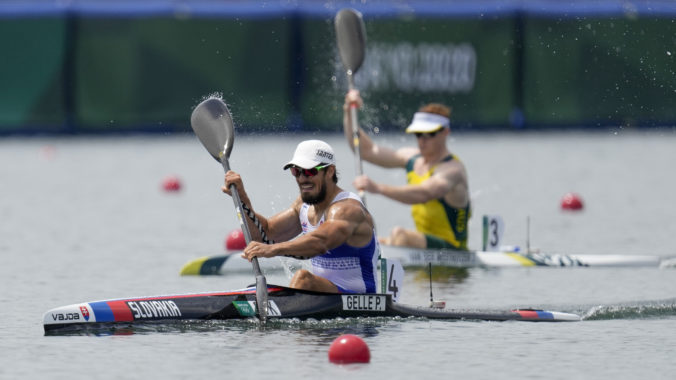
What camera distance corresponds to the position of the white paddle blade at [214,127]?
38.4ft

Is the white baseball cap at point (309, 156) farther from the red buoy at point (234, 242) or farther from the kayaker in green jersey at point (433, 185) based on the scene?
the red buoy at point (234, 242)

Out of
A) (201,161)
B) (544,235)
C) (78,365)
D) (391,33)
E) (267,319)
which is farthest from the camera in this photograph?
(391,33)

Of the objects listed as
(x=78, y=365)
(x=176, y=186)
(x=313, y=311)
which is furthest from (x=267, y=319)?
(x=176, y=186)

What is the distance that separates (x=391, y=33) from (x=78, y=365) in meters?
21.9

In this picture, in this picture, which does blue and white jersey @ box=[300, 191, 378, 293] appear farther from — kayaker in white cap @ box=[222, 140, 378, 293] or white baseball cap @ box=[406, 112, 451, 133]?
white baseball cap @ box=[406, 112, 451, 133]

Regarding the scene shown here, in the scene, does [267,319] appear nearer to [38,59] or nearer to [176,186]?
[176,186]

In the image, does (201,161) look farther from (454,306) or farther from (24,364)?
(24,364)

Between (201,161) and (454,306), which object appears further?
(201,161)

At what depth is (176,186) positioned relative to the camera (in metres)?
22.5

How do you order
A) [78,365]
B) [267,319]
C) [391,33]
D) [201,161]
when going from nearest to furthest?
[78,365]
[267,319]
[201,161]
[391,33]

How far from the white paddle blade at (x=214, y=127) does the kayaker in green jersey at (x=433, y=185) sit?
9.12 ft

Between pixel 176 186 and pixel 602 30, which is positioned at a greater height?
Result: pixel 602 30

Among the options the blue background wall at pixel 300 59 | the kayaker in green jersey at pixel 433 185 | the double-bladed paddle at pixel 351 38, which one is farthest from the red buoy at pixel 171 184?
the kayaker in green jersey at pixel 433 185

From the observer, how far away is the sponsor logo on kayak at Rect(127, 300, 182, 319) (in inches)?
404
